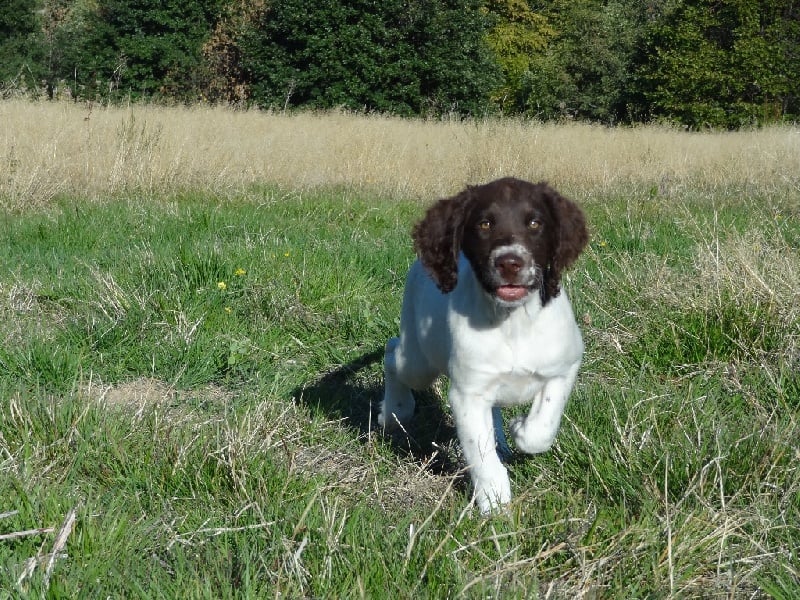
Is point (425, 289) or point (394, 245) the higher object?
point (425, 289)

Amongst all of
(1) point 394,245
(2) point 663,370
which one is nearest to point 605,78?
(1) point 394,245

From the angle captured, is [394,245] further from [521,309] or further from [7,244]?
[521,309]

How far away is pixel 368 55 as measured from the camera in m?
27.1

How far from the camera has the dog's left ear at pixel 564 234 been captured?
9.39ft

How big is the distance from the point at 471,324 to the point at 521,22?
37.6m

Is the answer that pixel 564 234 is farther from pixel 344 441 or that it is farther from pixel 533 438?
pixel 344 441

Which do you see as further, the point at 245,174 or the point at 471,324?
the point at 245,174

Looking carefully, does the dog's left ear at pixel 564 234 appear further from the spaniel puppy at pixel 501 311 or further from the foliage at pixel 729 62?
the foliage at pixel 729 62

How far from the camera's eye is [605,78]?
33.2 m

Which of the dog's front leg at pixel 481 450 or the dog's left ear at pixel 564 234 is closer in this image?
the dog's front leg at pixel 481 450

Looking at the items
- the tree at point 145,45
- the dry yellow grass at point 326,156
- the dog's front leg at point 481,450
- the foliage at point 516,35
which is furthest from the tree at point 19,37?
the dog's front leg at point 481,450

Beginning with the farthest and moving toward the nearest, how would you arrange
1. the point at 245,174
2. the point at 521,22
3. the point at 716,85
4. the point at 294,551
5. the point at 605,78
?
the point at 521,22 < the point at 605,78 < the point at 716,85 < the point at 245,174 < the point at 294,551

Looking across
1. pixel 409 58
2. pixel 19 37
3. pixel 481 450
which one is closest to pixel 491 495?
pixel 481 450

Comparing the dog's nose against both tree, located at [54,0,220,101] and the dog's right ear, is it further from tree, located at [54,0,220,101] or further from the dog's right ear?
tree, located at [54,0,220,101]
